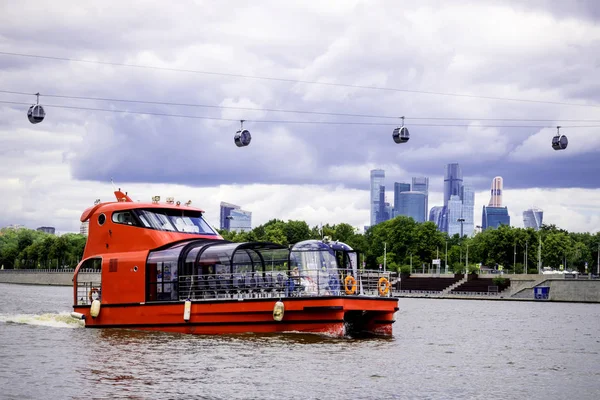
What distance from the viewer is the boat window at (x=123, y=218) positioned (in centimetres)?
4319

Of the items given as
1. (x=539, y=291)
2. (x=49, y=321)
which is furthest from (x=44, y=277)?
(x=49, y=321)

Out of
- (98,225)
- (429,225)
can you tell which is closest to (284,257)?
(98,225)

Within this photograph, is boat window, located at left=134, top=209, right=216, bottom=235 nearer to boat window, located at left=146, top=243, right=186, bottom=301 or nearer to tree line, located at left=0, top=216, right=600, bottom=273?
boat window, located at left=146, top=243, right=186, bottom=301

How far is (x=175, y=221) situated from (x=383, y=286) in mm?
10350

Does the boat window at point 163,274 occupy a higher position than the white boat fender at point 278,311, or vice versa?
the boat window at point 163,274

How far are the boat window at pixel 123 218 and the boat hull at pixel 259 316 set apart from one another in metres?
3.92

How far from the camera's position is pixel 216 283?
40.2 metres

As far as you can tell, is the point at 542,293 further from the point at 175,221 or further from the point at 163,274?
the point at 163,274

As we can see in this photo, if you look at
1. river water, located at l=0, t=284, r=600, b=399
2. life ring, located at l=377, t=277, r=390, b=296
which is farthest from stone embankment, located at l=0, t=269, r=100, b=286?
life ring, located at l=377, t=277, r=390, b=296

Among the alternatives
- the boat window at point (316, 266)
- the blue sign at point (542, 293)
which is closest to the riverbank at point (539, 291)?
the blue sign at point (542, 293)

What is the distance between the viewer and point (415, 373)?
30.5 m

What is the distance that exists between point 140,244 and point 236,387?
17404 millimetres

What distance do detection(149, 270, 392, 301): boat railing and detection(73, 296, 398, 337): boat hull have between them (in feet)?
2.24

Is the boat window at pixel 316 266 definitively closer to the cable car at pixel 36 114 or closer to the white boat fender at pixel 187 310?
the white boat fender at pixel 187 310
